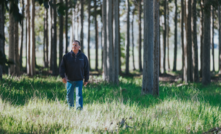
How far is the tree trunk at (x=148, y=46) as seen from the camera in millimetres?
8711

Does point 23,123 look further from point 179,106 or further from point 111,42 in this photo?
point 111,42

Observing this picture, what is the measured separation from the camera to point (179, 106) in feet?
21.5

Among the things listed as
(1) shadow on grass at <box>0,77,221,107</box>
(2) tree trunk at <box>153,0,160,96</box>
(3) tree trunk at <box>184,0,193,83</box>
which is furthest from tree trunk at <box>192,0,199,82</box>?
(2) tree trunk at <box>153,0,160,96</box>

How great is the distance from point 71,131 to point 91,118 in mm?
798

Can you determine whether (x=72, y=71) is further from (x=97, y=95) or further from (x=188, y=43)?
(x=188, y=43)

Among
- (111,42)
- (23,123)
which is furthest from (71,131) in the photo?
(111,42)

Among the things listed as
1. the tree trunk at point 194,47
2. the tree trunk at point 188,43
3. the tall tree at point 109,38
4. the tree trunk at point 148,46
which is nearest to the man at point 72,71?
the tree trunk at point 148,46

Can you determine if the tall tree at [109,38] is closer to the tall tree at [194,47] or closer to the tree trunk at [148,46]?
the tree trunk at [148,46]

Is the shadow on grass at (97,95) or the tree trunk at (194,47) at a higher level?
the tree trunk at (194,47)

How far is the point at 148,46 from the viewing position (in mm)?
8836

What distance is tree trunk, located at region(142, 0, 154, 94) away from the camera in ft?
28.6

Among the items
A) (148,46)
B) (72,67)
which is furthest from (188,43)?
(72,67)

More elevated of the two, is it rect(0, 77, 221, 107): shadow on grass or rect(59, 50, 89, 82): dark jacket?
rect(59, 50, 89, 82): dark jacket

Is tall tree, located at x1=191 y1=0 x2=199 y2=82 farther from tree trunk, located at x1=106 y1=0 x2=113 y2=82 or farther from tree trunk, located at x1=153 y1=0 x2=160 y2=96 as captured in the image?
tree trunk, located at x1=153 y1=0 x2=160 y2=96
